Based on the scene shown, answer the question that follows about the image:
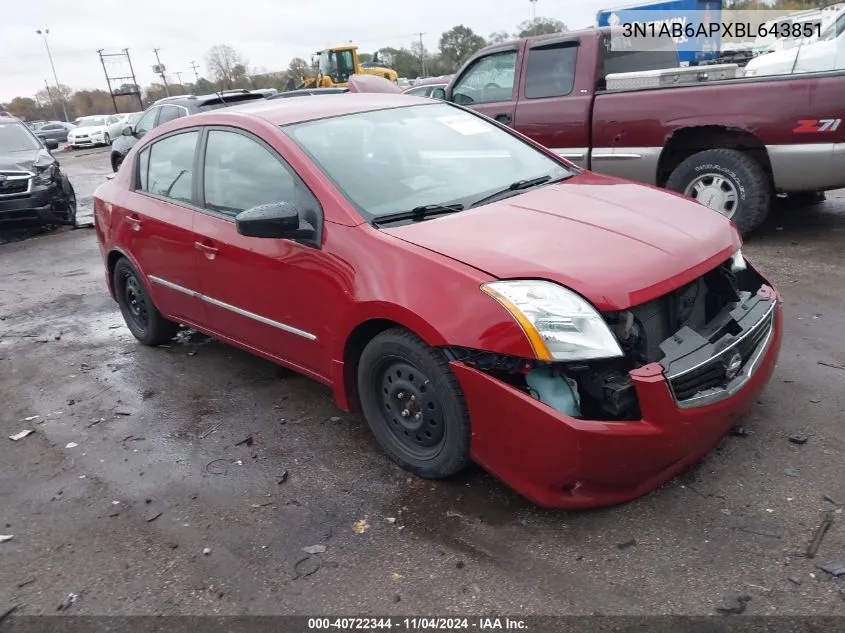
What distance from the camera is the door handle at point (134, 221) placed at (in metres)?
4.70

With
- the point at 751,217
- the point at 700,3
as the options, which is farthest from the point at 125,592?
the point at 700,3

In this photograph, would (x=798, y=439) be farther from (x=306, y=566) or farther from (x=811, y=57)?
(x=811, y=57)

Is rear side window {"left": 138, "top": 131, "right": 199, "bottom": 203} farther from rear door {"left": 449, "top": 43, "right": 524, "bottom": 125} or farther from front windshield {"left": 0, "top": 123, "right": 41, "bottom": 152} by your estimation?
front windshield {"left": 0, "top": 123, "right": 41, "bottom": 152}

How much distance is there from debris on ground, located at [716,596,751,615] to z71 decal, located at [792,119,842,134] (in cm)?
448

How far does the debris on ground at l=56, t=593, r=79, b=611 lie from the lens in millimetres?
2629

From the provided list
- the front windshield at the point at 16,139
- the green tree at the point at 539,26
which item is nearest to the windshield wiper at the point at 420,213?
the front windshield at the point at 16,139

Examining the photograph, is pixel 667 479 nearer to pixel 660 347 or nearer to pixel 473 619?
pixel 660 347

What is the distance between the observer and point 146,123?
1275cm

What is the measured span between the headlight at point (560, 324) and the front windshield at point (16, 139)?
423 inches

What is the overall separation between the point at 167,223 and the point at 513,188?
2.21m

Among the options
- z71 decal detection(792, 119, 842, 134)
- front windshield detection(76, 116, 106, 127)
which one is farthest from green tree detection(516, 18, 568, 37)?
z71 decal detection(792, 119, 842, 134)

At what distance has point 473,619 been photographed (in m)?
2.35

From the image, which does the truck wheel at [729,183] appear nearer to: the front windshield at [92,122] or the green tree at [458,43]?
the front windshield at [92,122]

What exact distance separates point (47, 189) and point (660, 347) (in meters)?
9.98
